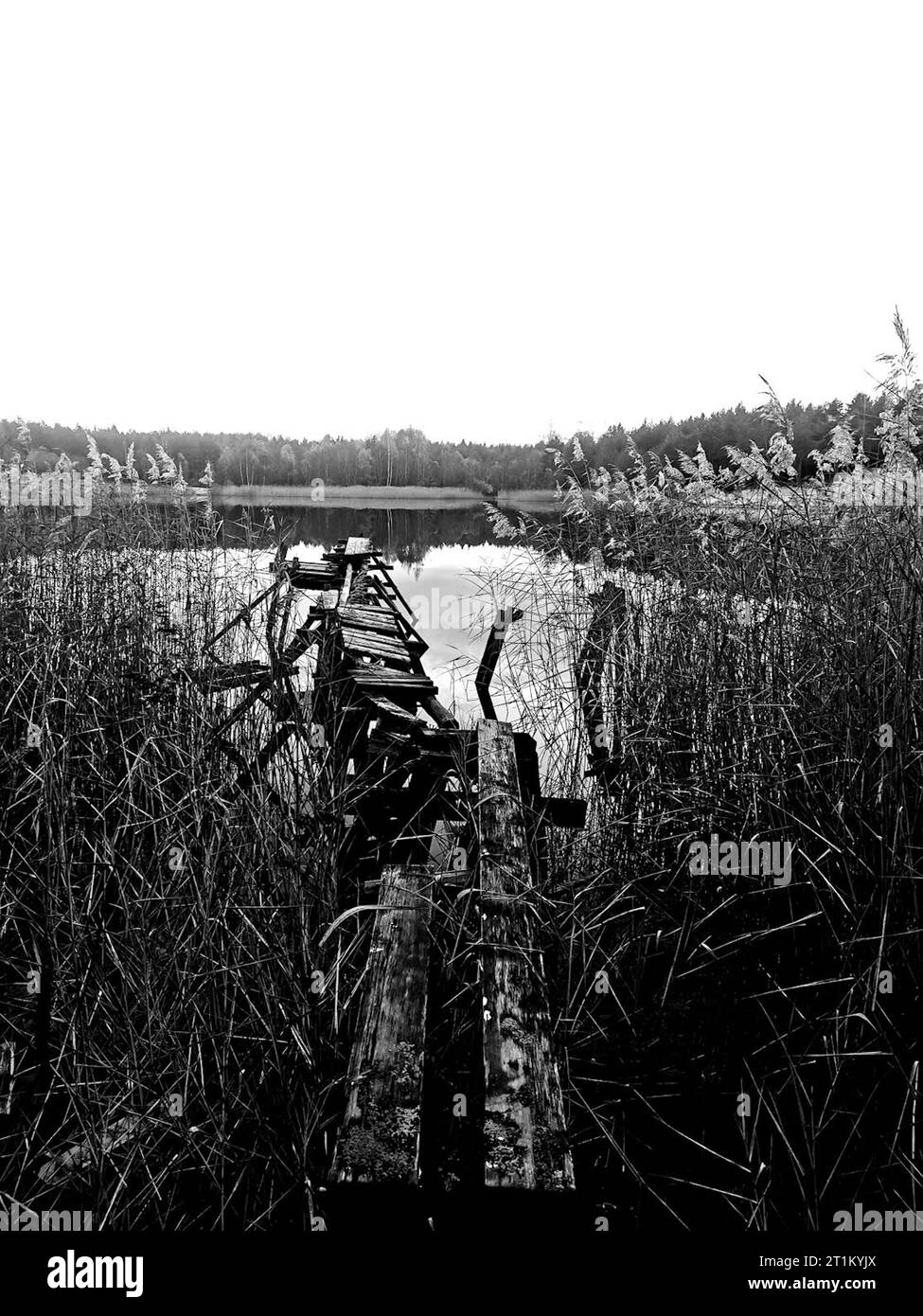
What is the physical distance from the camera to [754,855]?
2.97m

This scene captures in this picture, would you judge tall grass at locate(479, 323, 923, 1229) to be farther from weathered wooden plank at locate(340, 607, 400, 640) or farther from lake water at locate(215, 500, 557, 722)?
weathered wooden plank at locate(340, 607, 400, 640)

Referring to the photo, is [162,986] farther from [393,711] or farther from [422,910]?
[393,711]

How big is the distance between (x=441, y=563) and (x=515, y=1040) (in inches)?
498

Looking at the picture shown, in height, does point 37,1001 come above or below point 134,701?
below

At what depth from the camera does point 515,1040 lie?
6.06 feet

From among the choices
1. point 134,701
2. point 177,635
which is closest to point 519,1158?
point 134,701

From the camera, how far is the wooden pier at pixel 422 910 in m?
1.57

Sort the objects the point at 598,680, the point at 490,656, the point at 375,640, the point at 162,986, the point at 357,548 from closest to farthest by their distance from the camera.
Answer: the point at 162,986
the point at 598,680
the point at 490,656
the point at 375,640
the point at 357,548

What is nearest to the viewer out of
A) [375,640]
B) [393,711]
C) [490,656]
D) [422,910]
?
[422,910]

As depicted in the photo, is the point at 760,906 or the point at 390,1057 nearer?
the point at 390,1057

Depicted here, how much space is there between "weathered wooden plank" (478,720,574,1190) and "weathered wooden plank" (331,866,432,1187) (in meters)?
0.15

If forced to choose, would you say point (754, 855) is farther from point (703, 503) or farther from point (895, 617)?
point (703, 503)

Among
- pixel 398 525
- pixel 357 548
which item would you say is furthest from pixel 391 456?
pixel 357 548
